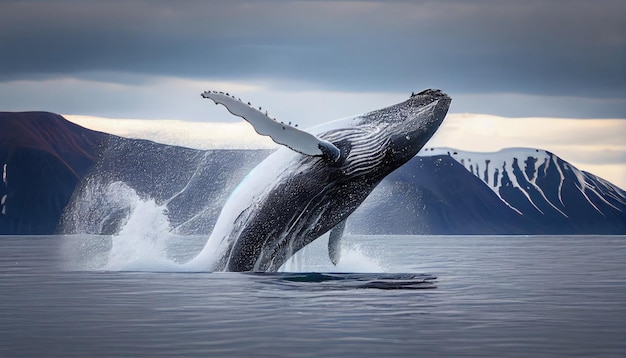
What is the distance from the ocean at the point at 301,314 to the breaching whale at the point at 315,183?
0.54 m

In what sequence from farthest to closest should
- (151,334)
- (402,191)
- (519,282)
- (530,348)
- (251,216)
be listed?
(402,191) < (519,282) < (251,216) < (151,334) < (530,348)

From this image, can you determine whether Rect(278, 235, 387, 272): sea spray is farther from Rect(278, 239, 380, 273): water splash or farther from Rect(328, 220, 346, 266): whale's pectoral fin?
Rect(328, 220, 346, 266): whale's pectoral fin

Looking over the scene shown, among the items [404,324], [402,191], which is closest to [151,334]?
[404,324]

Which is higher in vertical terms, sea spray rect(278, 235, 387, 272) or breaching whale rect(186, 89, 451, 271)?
breaching whale rect(186, 89, 451, 271)

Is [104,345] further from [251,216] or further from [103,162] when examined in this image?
[103,162]

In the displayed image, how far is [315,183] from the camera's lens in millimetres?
16656

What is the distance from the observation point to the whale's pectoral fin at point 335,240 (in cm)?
1770

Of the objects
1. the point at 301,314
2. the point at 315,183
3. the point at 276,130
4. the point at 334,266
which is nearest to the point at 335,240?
the point at 315,183

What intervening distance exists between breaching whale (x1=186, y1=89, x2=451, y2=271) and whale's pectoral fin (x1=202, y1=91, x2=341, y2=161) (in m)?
0.30

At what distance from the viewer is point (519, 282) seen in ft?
59.4

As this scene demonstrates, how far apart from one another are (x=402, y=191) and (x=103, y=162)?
155m

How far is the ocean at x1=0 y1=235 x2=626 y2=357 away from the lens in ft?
32.1

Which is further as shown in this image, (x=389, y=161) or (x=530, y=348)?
(x=389, y=161)

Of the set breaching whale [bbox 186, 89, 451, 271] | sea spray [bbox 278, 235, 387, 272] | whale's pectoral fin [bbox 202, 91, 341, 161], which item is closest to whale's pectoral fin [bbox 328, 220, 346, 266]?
breaching whale [bbox 186, 89, 451, 271]
